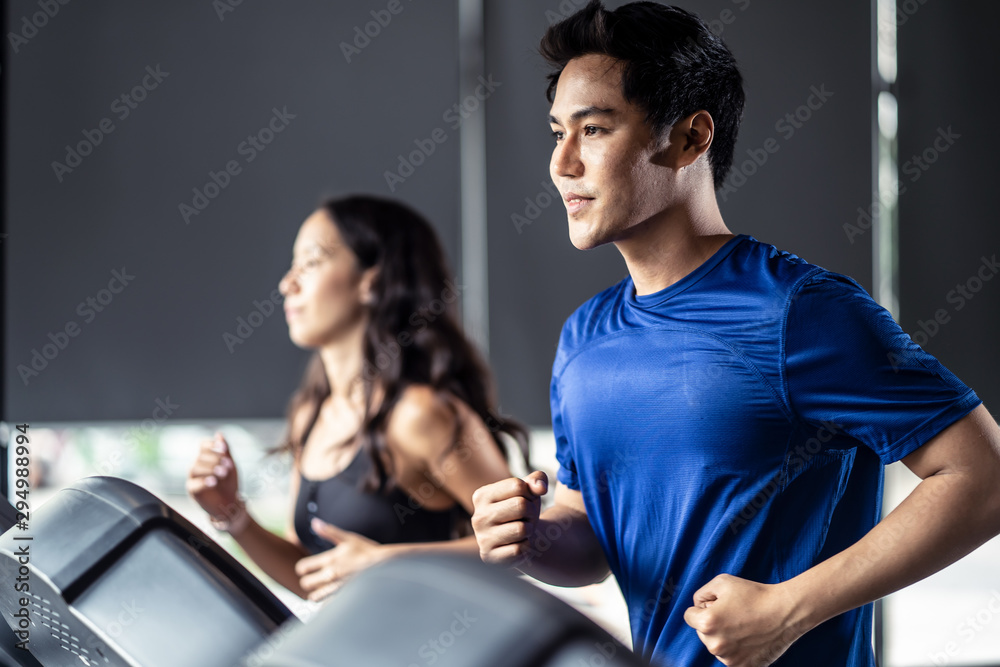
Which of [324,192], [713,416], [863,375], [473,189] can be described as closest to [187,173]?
[324,192]

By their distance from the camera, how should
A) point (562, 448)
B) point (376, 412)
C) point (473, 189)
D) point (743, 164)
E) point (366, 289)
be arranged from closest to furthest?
point (562, 448)
point (376, 412)
point (366, 289)
point (743, 164)
point (473, 189)

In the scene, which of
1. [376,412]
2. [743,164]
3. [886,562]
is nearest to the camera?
[886,562]

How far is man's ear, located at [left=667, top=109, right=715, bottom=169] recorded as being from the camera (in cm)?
102

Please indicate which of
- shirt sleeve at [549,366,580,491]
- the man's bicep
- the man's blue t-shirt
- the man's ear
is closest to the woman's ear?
shirt sleeve at [549,366,580,491]

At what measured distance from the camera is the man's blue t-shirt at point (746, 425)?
34.8 inches

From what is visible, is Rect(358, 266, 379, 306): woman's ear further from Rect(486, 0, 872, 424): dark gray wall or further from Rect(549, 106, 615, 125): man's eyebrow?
Rect(549, 106, 615, 125): man's eyebrow

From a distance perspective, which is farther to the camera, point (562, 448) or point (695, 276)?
point (562, 448)

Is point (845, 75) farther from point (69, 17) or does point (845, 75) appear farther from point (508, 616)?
point (508, 616)

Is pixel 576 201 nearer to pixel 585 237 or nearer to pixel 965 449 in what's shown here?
pixel 585 237

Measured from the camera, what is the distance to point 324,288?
1996mm

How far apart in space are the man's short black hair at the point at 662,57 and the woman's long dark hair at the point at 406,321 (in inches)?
40.8

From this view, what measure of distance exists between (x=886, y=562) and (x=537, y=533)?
393 millimetres

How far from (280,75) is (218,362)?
0.96 m

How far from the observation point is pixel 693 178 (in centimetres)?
104
